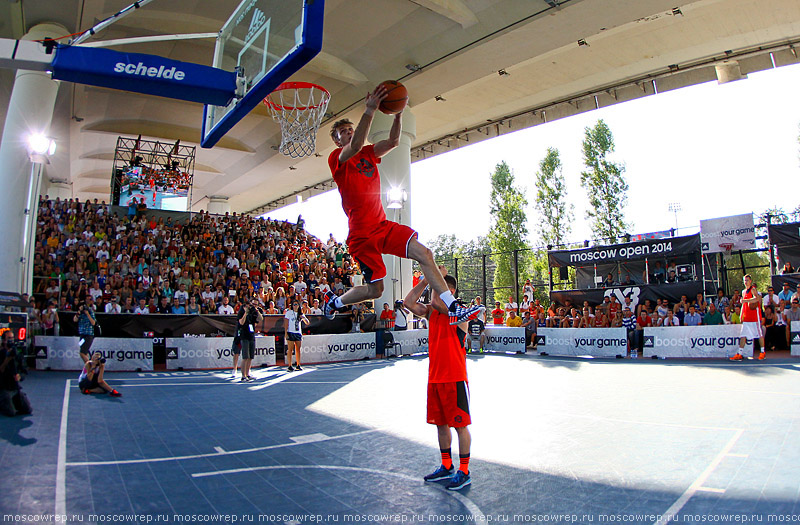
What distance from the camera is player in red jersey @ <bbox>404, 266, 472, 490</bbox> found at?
4434mm

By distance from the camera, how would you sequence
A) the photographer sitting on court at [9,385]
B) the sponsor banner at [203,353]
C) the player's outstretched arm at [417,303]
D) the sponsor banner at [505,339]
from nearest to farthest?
the player's outstretched arm at [417,303] → the photographer sitting on court at [9,385] → the sponsor banner at [203,353] → the sponsor banner at [505,339]

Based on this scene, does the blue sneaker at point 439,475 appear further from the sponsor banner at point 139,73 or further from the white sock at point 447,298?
the sponsor banner at point 139,73

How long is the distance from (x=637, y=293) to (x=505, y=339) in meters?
4.75

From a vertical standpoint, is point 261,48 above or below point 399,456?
above

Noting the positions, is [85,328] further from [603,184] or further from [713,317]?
[603,184]

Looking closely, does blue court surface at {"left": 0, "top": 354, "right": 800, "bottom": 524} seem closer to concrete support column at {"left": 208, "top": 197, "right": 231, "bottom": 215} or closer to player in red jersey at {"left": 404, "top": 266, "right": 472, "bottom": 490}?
player in red jersey at {"left": 404, "top": 266, "right": 472, "bottom": 490}

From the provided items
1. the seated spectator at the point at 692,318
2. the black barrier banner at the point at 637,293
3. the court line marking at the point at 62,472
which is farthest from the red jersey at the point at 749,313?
the court line marking at the point at 62,472

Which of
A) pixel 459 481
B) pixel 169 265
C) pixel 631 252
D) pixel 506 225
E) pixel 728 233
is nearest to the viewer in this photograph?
pixel 459 481

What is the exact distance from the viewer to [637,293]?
17.5 meters

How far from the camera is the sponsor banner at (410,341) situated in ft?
58.5

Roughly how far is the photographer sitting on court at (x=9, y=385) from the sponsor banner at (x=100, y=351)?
591cm

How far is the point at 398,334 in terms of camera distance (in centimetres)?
1802

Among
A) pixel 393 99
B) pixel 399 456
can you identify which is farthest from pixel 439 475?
pixel 393 99

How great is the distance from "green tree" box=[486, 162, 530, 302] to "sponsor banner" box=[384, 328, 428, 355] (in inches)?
718
